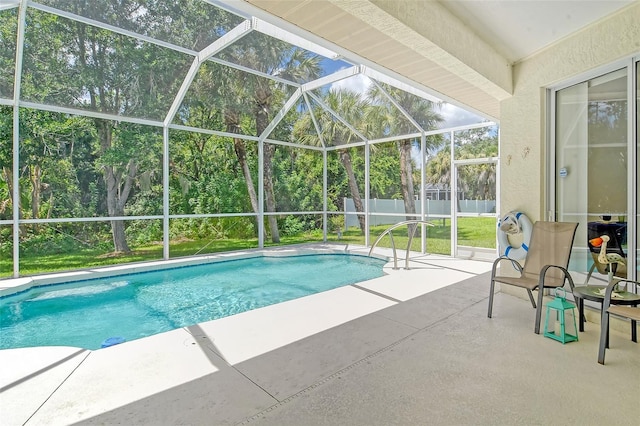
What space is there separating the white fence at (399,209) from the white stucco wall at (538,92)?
3021mm

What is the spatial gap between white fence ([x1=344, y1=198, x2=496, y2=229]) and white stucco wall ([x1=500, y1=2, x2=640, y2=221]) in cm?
302

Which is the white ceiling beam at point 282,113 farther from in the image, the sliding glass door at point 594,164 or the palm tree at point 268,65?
the sliding glass door at point 594,164

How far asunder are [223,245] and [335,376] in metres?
9.41

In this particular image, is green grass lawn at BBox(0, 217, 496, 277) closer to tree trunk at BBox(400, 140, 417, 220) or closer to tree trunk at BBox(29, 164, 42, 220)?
tree trunk at BBox(400, 140, 417, 220)

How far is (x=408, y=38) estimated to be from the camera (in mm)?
3131

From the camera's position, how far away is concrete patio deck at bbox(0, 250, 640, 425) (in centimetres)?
200

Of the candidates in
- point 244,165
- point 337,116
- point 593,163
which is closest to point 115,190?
point 244,165

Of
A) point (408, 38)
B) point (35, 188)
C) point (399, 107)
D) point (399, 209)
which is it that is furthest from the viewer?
point (399, 209)

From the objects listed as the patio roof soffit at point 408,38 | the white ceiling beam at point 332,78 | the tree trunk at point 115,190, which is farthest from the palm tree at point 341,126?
the tree trunk at point 115,190

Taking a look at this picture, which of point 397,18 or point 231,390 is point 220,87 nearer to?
point 397,18

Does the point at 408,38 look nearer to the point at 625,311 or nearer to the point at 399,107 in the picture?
the point at 625,311

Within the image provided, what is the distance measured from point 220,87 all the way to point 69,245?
6178mm

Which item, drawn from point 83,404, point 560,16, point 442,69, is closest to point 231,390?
point 83,404

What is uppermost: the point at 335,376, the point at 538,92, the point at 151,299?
the point at 538,92
